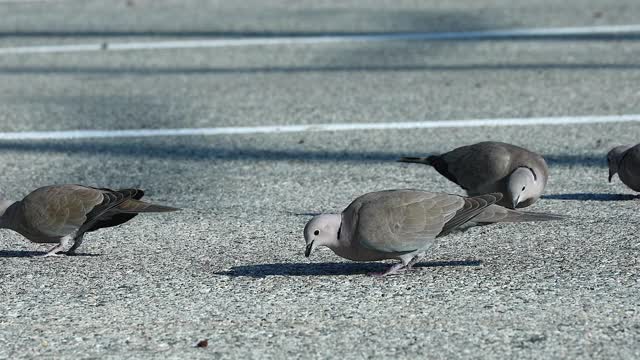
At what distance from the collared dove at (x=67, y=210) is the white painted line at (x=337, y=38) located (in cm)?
710

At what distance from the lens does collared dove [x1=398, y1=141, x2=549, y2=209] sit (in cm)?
609

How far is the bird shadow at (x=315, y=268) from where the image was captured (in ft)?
17.7

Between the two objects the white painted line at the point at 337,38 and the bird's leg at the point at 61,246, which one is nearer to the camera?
the bird's leg at the point at 61,246

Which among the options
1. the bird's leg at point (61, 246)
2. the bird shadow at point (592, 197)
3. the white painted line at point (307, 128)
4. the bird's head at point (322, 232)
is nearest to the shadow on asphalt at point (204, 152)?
the white painted line at point (307, 128)

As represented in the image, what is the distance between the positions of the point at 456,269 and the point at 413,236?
34 cm

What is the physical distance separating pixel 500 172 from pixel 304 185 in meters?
1.46

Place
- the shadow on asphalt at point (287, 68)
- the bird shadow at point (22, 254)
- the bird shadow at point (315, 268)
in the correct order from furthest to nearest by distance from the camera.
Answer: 1. the shadow on asphalt at point (287, 68)
2. the bird shadow at point (22, 254)
3. the bird shadow at point (315, 268)

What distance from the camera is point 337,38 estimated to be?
42.6ft

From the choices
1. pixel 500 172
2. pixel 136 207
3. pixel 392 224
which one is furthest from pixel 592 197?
pixel 136 207

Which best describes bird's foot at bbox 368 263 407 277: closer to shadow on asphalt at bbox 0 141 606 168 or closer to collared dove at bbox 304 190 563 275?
collared dove at bbox 304 190 563 275

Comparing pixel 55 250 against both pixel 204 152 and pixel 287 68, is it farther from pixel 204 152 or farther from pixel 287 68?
pixel 287 68

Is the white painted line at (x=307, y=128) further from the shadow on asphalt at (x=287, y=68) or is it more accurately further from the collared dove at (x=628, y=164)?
the shadow on asphalt at (x=287, y=68)

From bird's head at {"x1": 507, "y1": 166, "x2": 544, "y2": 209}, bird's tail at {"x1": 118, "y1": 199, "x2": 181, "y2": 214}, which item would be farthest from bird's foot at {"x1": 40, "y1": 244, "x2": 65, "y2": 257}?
bird's head at {"x1": 507, "y1": 166, "x2": 544, "y2": 209}

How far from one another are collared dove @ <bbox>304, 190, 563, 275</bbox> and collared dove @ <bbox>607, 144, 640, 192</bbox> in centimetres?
156
